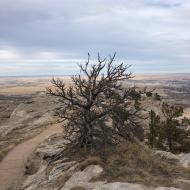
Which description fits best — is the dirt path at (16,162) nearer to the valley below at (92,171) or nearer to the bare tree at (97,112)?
the valley below at (92,171)

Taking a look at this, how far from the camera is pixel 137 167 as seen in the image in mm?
18219

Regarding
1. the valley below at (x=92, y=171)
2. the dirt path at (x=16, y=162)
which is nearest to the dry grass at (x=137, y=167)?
the valley below at (x=92, y=171)

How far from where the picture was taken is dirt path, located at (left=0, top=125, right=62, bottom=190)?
24.5 meters

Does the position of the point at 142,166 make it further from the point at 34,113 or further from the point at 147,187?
the point at 34,113

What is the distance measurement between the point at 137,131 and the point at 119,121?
122cm

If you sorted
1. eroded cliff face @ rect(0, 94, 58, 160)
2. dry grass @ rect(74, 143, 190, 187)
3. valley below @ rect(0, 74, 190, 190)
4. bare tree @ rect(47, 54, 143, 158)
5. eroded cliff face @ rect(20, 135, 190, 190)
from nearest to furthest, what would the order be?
eroded cliff face @ rect(20, 135, 190, 190) < valley below @ rect(0, 74, 190, 190) < dry grass @ rect(74, 143, 190, 187) < bare tree @ rect(47, 54, 143, 158) < eroded cliff face @ rect(0, 94, 58, 160)

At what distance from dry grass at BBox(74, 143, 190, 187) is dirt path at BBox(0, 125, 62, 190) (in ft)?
21.7

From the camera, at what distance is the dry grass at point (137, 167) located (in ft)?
55.4

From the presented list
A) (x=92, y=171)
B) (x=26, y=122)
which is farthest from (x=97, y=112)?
(x=26, y=122)

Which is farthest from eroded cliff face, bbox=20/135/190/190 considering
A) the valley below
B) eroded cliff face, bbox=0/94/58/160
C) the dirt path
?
eroded cliff face, bbox=0/94/58/160

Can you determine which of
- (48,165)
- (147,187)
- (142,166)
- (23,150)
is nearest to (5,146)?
(23,150)

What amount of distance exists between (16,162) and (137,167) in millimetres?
12450

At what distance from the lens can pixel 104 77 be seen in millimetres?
22547

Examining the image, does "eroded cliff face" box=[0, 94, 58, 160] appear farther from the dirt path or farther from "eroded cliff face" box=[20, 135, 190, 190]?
"eroded cliff face" box=[20, 135, 190, 190]
